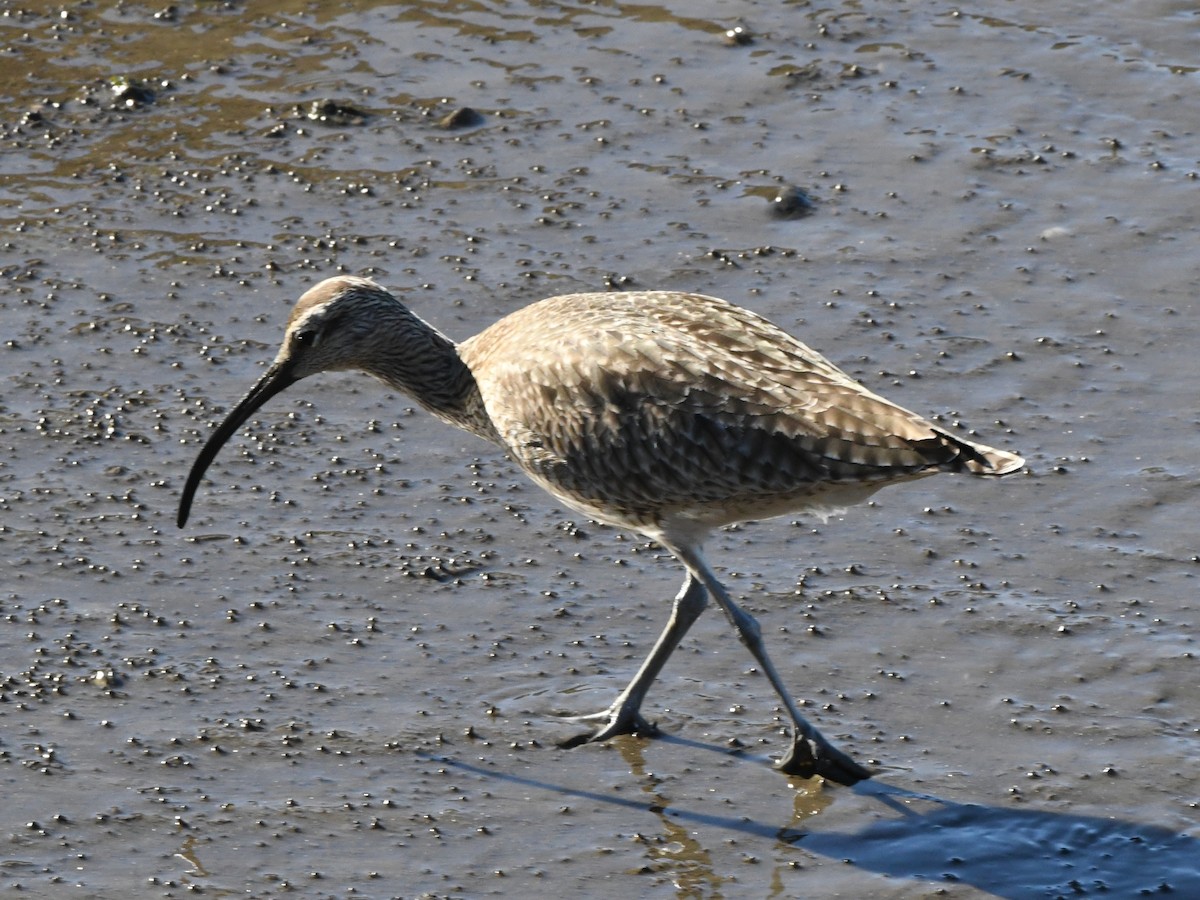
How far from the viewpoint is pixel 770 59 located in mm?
10961

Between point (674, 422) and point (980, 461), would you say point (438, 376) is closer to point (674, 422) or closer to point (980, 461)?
point (674, 422)

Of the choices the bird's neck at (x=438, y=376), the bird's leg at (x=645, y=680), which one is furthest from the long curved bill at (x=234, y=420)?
the bird's leg at (x=645, y=680)

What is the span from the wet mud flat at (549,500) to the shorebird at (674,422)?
0.47 metres

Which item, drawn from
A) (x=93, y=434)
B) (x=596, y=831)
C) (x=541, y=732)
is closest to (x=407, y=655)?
(x=541, y=732)

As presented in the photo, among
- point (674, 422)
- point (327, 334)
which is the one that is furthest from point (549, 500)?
point (674, 422)

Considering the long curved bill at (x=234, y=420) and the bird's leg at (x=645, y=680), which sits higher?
the long curved bill at (x=234, y=420)

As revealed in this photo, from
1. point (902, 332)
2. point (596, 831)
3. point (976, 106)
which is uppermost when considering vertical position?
point (976, 106)

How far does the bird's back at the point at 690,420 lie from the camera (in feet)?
20.5

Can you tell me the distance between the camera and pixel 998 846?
618 centimetres

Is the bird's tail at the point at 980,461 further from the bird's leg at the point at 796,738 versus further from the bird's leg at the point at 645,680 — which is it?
the bird's leg at the point at 645,680

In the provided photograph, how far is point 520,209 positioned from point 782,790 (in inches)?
166

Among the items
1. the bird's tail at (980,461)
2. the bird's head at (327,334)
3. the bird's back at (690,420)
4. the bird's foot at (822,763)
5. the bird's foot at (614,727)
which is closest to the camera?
the bird's tail at (980,461)

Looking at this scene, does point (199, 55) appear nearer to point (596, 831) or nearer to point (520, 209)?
point (520, 209)

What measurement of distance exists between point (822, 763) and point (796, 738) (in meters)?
0.12
